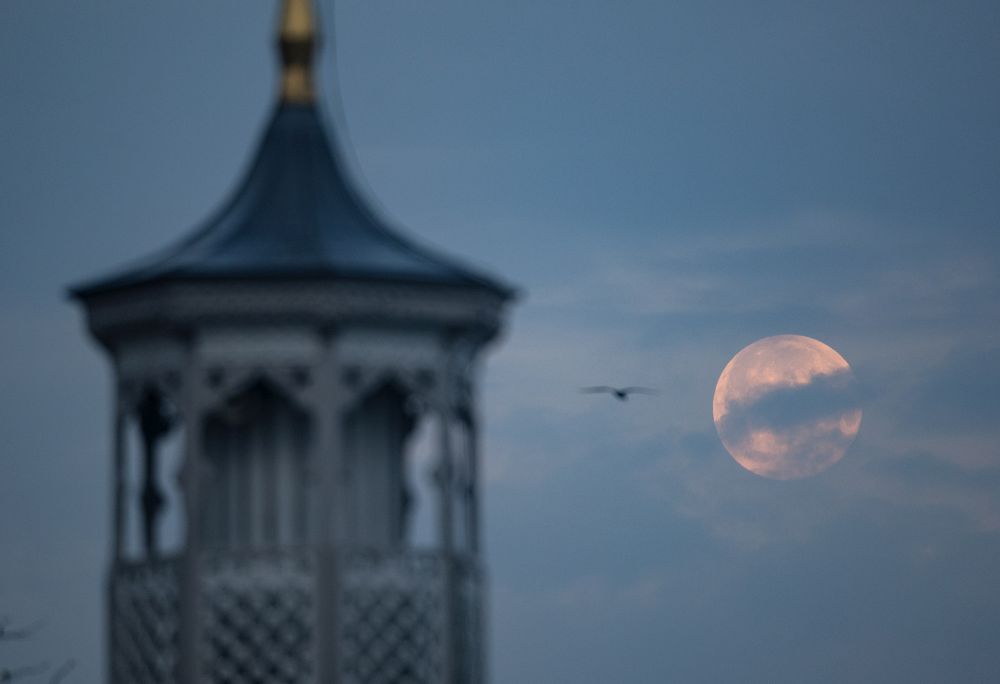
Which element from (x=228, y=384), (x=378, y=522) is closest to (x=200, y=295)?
(x=228, y=384)

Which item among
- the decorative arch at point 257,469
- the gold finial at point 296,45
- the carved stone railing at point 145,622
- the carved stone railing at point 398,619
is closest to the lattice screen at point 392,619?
the carved stone railing at point 398,619

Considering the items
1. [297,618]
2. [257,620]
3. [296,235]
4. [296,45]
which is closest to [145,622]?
[257,620]

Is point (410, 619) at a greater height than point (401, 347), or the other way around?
point (401, 347)

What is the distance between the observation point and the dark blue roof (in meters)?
50.5

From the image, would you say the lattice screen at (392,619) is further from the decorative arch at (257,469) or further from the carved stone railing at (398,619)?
the decorative arch at (257,469)

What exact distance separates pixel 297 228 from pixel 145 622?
629 cm

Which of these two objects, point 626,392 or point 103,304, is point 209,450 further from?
point 626,392

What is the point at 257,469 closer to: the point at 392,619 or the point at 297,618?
the point at 297,618

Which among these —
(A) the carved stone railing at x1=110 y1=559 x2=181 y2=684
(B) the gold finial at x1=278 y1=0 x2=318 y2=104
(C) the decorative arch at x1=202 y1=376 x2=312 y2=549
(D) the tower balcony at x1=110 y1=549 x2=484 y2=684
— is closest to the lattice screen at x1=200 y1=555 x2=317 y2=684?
(D) the tower balcony at x1=110 y1=549 x2=484 y2=684

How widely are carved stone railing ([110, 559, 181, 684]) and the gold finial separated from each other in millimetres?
7841

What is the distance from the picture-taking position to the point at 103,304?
169 ft

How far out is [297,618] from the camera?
1965 inches

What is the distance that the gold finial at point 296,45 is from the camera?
53.4 meters

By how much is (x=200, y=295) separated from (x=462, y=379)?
4.31 metres
